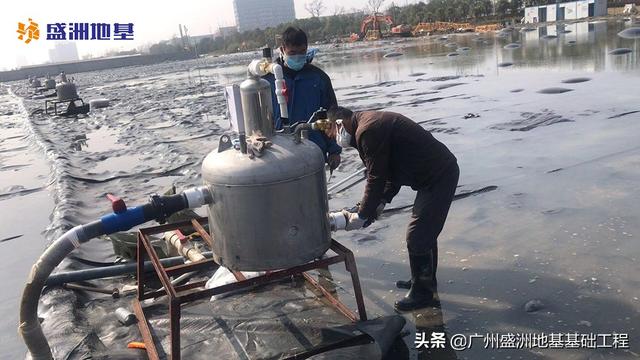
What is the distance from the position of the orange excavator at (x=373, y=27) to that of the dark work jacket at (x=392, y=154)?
194 ft

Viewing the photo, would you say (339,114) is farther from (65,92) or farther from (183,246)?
(65,92)

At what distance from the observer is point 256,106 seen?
291 centimetres

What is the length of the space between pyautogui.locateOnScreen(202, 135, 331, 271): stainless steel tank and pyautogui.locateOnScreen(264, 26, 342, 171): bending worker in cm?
132

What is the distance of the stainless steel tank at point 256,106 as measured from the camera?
2.89 m

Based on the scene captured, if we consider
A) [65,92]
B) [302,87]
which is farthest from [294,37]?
[65,92]

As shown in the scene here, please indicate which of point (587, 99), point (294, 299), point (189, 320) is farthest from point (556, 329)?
point (587, 99)

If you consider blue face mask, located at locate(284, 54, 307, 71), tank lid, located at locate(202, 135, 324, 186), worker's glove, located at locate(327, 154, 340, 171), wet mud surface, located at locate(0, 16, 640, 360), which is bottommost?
wet mud surface, located at locate(0, 16, 640, 360)

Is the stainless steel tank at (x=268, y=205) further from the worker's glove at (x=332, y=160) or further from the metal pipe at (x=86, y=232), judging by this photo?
the worker's glove at (x=332, y=160)

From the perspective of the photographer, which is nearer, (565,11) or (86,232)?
(86,232)

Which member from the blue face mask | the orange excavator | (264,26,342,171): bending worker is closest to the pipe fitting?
(264,26,342,171): bending worker

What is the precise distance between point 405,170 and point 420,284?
859mm

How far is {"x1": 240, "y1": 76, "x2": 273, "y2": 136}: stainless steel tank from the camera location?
2887 mm

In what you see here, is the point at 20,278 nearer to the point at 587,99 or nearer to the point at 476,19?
the point at 587,99

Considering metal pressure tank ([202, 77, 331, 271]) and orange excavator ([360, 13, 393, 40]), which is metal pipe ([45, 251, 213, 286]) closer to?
metal pressure tank ([202, 77, 331, 271])
